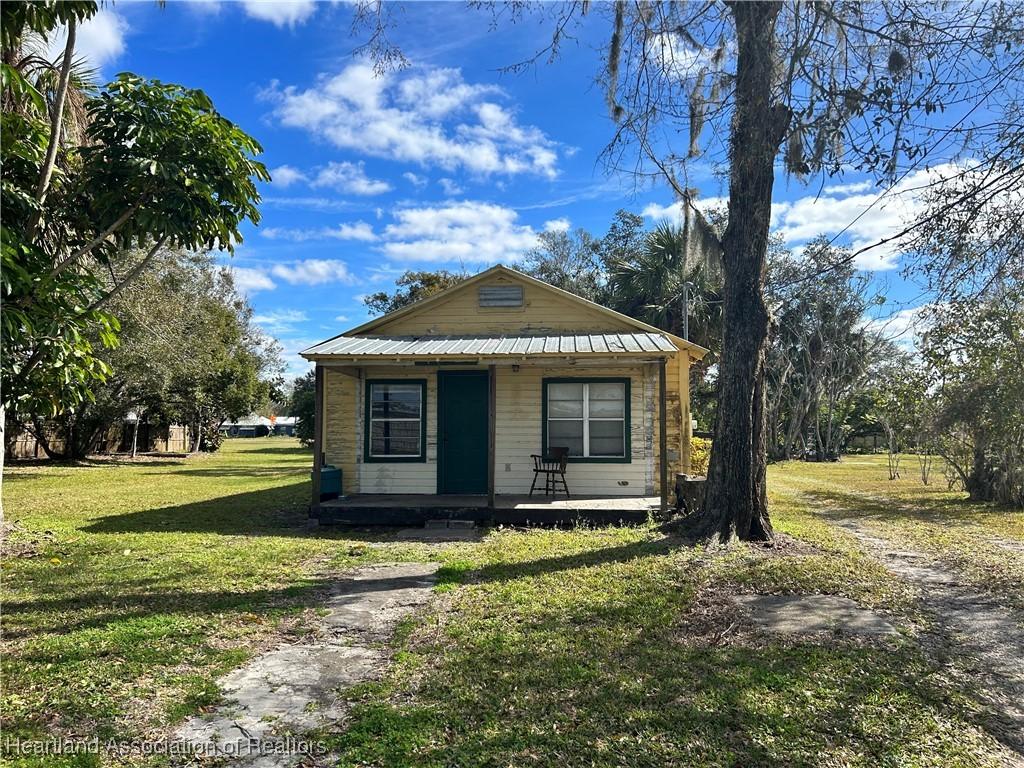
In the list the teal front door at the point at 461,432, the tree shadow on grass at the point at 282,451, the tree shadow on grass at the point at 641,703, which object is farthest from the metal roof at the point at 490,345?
the tree shadow on grass at the point at 282,451

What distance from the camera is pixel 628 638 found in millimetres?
4652

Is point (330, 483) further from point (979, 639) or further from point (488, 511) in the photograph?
point (979, 639)

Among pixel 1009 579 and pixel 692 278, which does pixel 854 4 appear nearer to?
pixel 1009 579

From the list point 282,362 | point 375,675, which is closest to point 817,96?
point 375,675

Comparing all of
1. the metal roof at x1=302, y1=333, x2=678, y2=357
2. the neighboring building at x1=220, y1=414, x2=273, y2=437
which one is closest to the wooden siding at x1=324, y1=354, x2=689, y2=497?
the metal roof at x1=302, y1=333, x2=678, y2=357

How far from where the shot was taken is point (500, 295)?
469 inches

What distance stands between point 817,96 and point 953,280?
6.89 feet

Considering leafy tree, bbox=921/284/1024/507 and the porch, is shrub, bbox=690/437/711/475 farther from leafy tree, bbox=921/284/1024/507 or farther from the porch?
leafy tree, bbox=921/284/1024/507

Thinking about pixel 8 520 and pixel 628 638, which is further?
pixel 8 520

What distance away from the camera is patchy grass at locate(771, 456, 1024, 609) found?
22.9ft

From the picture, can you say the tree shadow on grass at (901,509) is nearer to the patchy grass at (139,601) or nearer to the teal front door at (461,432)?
the teal front door at (461,432)

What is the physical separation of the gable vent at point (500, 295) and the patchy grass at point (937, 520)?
6.69 m

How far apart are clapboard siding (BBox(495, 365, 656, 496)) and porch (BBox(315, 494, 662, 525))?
0.66m

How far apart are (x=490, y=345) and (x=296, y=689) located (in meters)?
7.12
